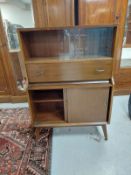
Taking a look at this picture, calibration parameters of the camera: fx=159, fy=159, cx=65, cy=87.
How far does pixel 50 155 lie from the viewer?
5.19 ft

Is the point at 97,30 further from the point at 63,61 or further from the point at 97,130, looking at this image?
the point at 97,130

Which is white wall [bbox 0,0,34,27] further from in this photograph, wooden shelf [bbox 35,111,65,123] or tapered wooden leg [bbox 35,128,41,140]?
tapered wooden leg [bbox 35,128,41,140]

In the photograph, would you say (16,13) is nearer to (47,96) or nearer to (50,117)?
(47,96)

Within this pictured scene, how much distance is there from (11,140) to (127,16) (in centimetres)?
208

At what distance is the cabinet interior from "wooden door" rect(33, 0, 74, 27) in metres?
0.87

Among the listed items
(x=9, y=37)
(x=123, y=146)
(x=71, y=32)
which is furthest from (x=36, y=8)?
(x=123, y=146)

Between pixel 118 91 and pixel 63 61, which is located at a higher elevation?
pixel 63 61

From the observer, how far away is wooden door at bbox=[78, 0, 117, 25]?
185cm

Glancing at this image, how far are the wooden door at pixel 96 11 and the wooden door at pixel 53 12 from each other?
0.42 feet

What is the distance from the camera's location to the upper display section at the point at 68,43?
53.4 inches

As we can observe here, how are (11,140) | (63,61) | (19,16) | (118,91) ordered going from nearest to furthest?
(63,61)
(11,140)
(19,16)
(118,91)

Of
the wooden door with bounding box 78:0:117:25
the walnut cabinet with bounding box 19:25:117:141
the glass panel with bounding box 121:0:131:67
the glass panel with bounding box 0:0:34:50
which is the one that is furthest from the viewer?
the glass panel with bounding box 121:0:131:67

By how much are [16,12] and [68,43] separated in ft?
3.35

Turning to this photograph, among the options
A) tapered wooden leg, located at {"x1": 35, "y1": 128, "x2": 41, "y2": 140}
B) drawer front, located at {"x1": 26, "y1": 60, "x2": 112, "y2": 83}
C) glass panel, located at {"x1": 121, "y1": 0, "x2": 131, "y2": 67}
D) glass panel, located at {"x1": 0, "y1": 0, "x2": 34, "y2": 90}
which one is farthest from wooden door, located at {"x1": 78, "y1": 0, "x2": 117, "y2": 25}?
tapered wooden leg, located at {"x1": 35, "y1": 128, "x2": 41, "y2": 140}
